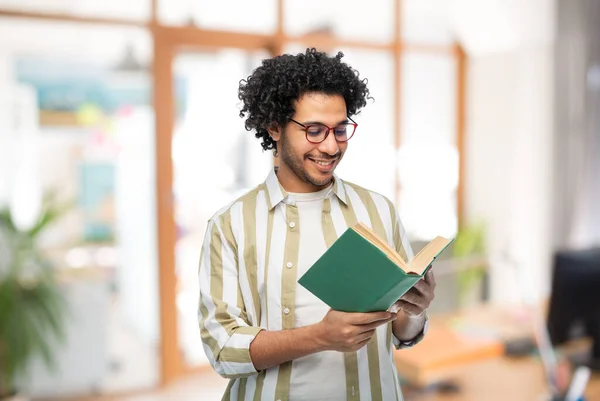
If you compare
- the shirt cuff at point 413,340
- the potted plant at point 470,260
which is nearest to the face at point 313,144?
the shirt cuff at point 413,340

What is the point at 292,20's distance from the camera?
4453 mm

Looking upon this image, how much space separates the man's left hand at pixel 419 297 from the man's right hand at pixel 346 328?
3.0 inches

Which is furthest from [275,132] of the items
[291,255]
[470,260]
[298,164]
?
[470,260]

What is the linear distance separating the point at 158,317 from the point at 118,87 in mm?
1484

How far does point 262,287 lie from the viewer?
1.02 meters

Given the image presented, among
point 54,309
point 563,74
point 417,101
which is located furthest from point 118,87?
point 563,74

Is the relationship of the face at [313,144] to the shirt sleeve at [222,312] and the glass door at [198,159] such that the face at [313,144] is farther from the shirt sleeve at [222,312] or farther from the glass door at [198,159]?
the glass door at [198,159]

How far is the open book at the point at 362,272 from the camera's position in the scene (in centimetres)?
83

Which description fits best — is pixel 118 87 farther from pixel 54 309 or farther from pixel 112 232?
pixel 54 309

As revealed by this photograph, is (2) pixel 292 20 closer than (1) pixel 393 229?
No

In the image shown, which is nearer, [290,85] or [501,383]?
[290,85]

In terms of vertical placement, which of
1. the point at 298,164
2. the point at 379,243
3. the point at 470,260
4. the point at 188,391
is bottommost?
the point at 188,391

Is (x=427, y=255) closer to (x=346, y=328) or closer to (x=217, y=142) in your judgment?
(x=346, y=328)

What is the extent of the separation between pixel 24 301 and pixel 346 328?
9.27 ft
